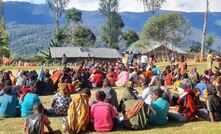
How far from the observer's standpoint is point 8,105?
1448cm

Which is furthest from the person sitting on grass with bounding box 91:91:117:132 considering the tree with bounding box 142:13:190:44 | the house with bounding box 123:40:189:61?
the house with bounding box 123:40:189:61

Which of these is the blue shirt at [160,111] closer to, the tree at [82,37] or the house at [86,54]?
the house at [86,54]

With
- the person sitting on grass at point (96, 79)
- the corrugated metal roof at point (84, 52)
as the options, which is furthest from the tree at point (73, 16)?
the person sitting on grass at point (96, 79)

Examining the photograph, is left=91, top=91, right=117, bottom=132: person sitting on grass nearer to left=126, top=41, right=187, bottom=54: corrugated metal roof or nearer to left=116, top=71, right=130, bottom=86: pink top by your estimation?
left=116, top=71, right=130, bottom=86: pink top

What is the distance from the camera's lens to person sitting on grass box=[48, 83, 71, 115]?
47.4 ft

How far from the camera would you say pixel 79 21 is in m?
99.6

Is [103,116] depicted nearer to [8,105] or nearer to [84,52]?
[8,105]

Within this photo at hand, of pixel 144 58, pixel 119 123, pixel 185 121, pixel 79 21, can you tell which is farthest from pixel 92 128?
pixel 79 21

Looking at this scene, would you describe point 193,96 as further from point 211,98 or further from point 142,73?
point 142,73

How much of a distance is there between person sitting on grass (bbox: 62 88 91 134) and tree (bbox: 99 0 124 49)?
242 feet

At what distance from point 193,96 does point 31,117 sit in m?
5.08

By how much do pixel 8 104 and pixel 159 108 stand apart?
459cm

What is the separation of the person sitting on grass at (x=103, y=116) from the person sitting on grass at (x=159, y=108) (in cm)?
128

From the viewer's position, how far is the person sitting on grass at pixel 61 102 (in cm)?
1444
